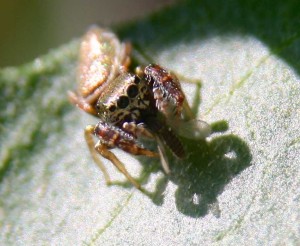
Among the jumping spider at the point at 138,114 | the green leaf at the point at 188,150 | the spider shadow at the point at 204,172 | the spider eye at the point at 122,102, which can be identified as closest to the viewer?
the green leaf at the point at 188,150

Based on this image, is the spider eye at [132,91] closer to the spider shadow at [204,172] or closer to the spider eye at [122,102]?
the spider eye at [122,102]

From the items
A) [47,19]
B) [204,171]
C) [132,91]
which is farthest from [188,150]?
[47,19]

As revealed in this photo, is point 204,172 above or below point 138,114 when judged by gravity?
below

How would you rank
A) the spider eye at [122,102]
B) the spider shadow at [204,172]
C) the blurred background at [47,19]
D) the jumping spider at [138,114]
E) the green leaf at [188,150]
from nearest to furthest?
the green leaf at [188,150], the spider shadow at [204,172], the jumping spider at [138,114], the spider eye at [122,102], the blurred background at [47,19]

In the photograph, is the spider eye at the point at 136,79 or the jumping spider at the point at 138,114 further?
the spider eye at the point at 136,79

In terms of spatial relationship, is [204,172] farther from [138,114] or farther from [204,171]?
[138,114]

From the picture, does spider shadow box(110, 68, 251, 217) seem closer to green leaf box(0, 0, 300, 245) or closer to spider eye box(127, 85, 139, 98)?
green leaf box(0, 0, 300, 245)

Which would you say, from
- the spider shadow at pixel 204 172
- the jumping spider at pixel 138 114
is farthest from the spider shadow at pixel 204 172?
the jumping spider at pixel 138 114

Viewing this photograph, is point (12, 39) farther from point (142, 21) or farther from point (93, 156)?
point (93, 156)
